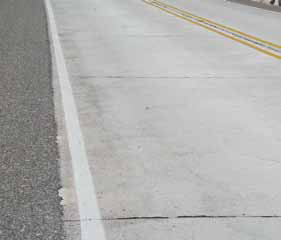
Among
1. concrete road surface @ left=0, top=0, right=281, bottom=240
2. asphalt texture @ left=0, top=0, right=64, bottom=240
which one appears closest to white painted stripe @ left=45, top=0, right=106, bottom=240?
concrete road surface @ left=0, top=0, right=281, bottom=240

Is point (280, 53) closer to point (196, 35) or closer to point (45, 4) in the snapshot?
point (196, 35)

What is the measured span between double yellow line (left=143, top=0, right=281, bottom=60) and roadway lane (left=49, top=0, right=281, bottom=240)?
359mm

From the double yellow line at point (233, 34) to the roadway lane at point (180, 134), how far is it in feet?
1.18

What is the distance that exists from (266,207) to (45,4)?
2227 centimetres

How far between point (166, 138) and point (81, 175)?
1524 millimetres

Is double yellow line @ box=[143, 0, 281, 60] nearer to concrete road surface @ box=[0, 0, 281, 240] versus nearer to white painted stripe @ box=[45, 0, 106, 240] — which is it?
concrete road surface @ box=[0, 0, 281, 240]

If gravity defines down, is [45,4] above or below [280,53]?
below

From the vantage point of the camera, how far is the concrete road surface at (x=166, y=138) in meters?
5.02

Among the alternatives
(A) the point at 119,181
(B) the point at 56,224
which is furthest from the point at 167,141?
(B) the point at 56,224

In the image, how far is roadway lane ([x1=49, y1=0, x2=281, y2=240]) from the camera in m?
5.07

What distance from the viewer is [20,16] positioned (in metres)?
20.7

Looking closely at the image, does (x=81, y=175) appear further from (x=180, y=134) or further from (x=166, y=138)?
(x=180, y=134)

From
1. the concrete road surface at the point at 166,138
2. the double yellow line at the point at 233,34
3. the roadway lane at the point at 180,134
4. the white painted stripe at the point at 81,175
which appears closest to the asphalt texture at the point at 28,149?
the concrete road surface at the point at 166,138

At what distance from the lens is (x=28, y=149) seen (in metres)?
6.63
